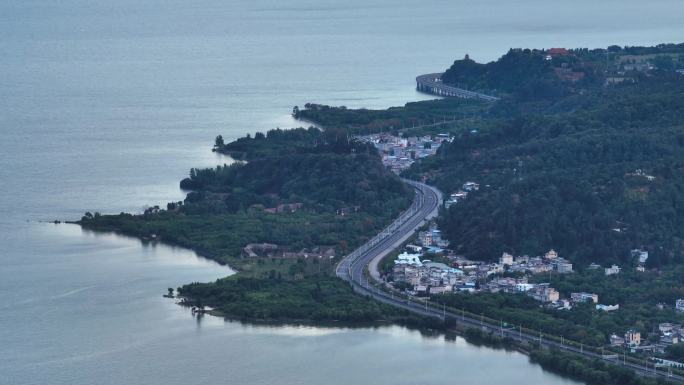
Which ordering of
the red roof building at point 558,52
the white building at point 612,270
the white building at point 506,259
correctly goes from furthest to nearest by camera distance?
the red roof building at point 558,52
the white building at point 506,259
the white building at point 612,270

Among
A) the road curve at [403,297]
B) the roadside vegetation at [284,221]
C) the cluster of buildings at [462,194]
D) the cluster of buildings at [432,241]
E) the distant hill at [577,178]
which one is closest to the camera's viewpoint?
the road curve at [403,297]

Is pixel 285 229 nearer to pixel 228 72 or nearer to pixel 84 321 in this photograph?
pixel 84 321

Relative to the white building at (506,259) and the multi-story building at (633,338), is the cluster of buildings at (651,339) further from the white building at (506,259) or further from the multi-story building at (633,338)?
the white building at (506,259)

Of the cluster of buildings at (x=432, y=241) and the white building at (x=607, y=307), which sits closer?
the white building at (x=607, y=307)

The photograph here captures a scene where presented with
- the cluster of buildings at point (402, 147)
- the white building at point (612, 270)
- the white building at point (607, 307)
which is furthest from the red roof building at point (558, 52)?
the white building at point (607, 307)

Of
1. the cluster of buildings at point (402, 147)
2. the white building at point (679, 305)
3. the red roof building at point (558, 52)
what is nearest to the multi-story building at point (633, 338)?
the white building at point (679, 305)

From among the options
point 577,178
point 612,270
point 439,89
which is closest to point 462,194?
point 577,178

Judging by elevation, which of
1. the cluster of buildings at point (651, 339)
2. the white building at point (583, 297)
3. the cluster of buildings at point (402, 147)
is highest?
the cluster of buildings at point (402, 147)

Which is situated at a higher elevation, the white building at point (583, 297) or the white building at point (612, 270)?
the white building at point (612, 270)
